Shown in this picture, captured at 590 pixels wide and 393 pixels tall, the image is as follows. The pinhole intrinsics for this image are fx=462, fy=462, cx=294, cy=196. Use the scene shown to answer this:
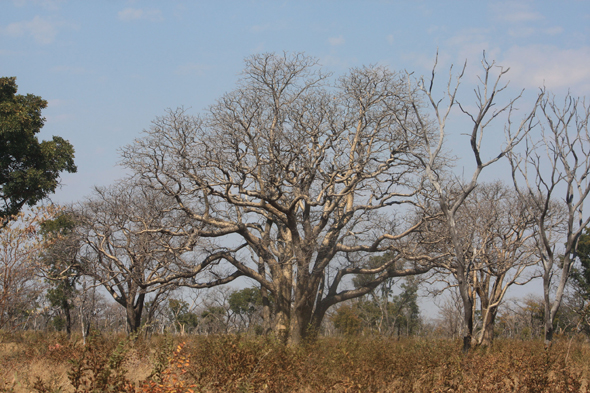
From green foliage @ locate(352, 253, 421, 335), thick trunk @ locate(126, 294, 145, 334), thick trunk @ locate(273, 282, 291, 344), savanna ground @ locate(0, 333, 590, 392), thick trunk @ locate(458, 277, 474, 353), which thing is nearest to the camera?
savanna ground @ locate(0, 333, 590, 392)

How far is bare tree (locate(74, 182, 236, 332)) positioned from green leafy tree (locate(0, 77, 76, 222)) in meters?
2.26

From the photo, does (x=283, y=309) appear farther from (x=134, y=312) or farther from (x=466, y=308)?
(x=466, y=308)

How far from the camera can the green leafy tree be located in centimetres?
1802

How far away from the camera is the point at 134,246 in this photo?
18641 mm

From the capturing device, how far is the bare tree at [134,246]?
16672 millimetres

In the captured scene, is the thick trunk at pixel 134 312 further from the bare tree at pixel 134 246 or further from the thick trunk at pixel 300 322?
the thick trunk at pixel 300 322

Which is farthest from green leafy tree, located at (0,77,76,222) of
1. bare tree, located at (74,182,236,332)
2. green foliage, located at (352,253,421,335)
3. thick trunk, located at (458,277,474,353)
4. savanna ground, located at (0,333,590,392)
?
green foliage, located at (352,253,421,335)

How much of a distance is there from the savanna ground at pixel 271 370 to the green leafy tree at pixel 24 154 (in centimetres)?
1054

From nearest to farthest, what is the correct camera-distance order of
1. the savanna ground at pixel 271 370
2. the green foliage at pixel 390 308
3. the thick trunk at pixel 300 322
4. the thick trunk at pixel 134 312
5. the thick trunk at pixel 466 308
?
the savanna ground at pixel 271 370 → the thick trunk at pixel 466 308 → the thick trunk at pixel 300 322 → the thick trunk at pixel 134 312 → the green foliage at pixel 390 308

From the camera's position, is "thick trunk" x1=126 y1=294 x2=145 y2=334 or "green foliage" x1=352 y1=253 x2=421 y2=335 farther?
"green foliage" x1=352 y1=253 x2=421 y2=335

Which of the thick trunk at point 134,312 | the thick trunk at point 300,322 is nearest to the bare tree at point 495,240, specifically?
the thick trunk at point 300,322

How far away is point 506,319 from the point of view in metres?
40.6

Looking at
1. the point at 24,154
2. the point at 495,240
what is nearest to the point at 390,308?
the point at 495,240

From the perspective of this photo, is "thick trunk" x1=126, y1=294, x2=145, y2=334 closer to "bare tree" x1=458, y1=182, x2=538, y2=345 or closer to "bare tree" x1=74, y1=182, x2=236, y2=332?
"bare tree" x1=74, y1=182, x2=236, y2=332
